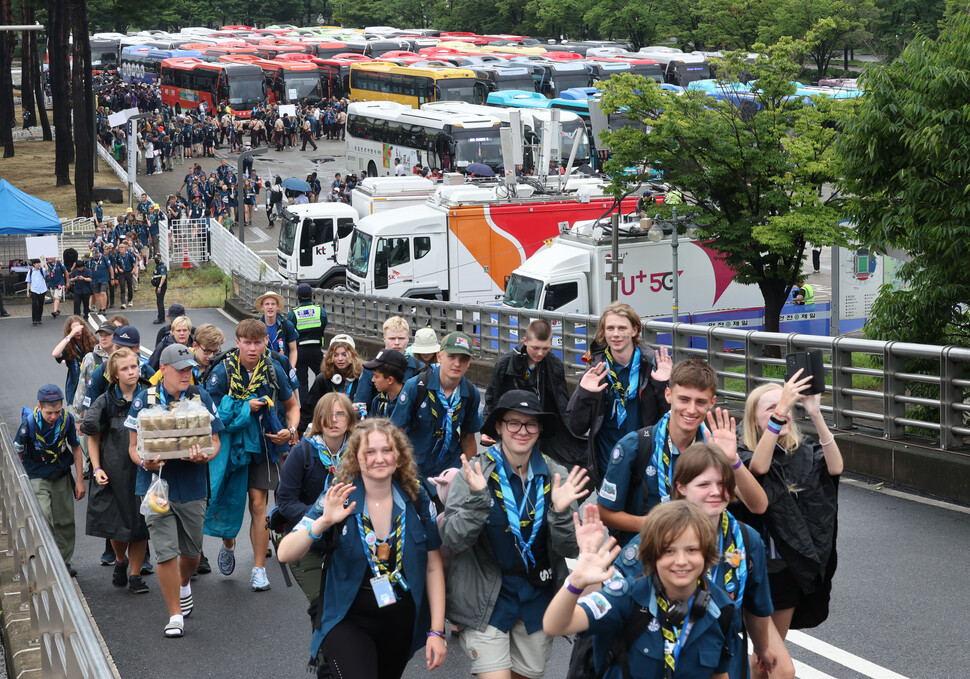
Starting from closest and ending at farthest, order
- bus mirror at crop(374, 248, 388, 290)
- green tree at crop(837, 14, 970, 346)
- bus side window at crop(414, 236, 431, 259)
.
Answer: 1. green tree at crop(837, 14, 970, 346)
2. bus side window at crop(414, 236, 431, 259)
3. bus mirror at crop(374, 248, 388, 290)

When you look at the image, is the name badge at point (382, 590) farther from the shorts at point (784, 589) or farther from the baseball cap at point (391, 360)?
the baseball cap at point (391, 360)

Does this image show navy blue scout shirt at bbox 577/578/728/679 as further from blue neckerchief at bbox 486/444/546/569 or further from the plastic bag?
the plastic bag

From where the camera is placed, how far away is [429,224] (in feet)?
87.3

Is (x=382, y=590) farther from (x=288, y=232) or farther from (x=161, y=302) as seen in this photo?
(x=288, y=232)

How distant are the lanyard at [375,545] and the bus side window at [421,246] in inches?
858

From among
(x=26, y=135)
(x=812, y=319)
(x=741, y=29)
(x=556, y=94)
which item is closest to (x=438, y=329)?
(x=812, y=319)

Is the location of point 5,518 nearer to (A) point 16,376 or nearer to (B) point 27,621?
(B) point 27,621

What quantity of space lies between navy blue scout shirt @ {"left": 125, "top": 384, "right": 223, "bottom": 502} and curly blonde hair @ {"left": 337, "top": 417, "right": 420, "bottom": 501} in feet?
10.1

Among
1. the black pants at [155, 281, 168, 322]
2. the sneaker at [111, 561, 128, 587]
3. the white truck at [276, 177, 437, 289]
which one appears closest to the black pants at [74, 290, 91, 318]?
the black pants at [155, 281, 168, 322]

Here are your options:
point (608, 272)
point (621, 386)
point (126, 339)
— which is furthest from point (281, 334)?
point (608, 272)

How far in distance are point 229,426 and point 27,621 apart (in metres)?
1.77

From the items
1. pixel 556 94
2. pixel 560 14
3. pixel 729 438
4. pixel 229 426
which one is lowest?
pixel 229 426

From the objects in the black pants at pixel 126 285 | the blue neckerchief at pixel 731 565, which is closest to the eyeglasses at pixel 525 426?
the blue neckerchief at pixel 731 565

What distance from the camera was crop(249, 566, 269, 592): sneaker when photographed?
8815 millimetres
